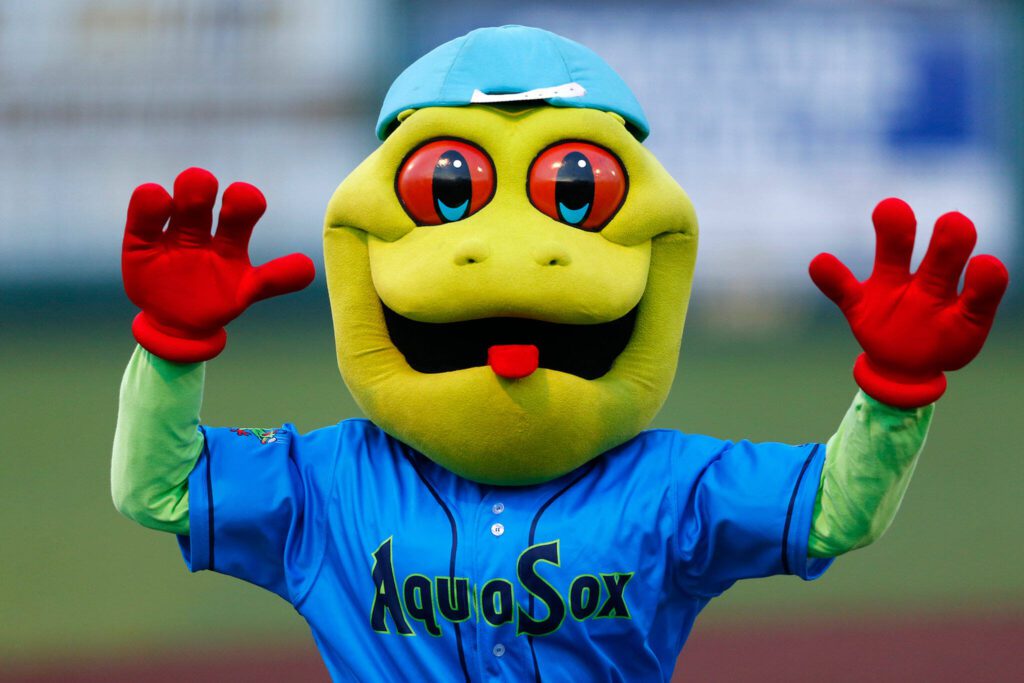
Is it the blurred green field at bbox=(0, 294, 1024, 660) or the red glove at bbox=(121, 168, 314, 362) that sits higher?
the red glove at bbox=(121, 168, 314, 362)

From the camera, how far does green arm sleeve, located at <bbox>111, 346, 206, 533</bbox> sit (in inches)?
61.9

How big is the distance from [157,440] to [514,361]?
43cm

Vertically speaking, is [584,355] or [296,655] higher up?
[584,355]

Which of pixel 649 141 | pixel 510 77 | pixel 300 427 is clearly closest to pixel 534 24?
pixel 649 141

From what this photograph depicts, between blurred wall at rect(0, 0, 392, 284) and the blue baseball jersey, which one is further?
blurred wall at rect(0, 0, 392, 284)

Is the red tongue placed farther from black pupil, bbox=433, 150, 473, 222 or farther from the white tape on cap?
the white tape on cap

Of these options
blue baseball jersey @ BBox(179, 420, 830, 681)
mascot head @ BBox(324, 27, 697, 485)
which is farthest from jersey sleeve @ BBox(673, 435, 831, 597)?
mascot head @ BBox(324, 27, 697, 485)

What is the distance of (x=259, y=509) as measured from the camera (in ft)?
5.41

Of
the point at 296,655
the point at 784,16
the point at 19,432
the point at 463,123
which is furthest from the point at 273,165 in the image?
the point at 463,123

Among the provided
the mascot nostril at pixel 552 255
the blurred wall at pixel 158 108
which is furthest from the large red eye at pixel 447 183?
the blurred wall at pixel 158 108

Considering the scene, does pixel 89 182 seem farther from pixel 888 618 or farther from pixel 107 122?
pixel 888 618

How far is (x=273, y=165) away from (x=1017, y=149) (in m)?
3.16

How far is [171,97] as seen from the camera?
19.0 feet

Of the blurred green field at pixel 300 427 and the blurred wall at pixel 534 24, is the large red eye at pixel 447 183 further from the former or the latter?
the blurred wall at pixel 534 24
